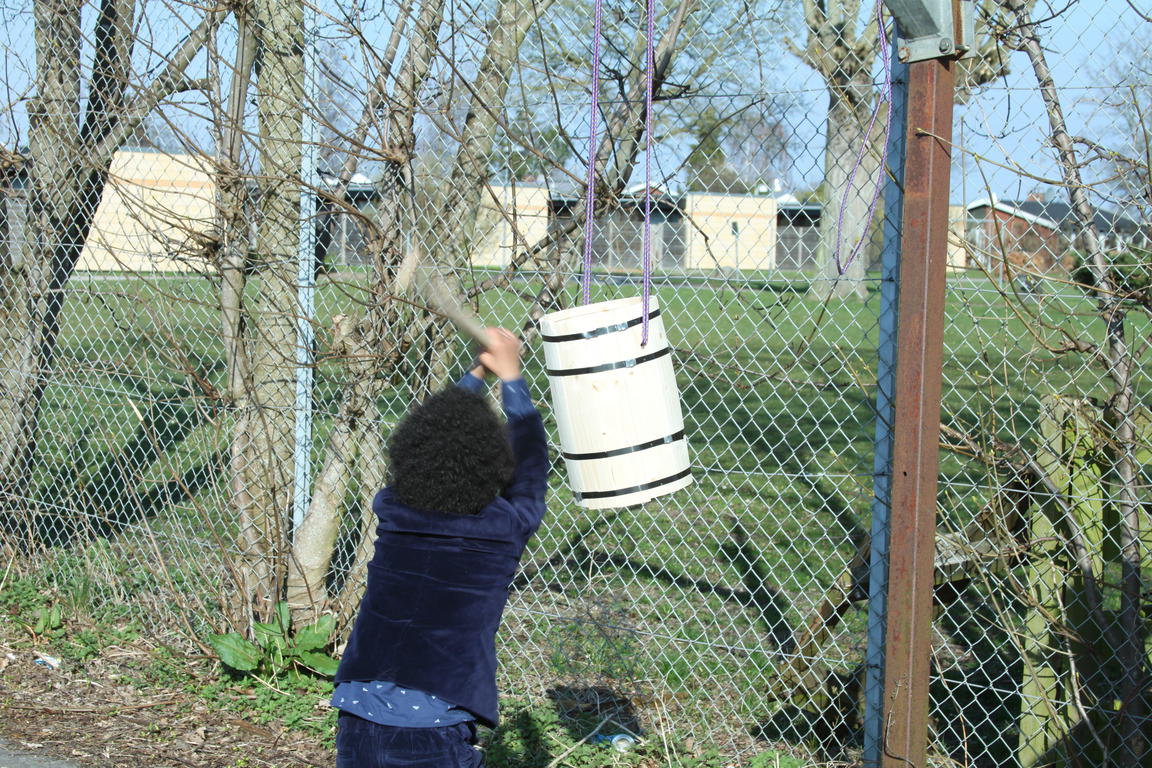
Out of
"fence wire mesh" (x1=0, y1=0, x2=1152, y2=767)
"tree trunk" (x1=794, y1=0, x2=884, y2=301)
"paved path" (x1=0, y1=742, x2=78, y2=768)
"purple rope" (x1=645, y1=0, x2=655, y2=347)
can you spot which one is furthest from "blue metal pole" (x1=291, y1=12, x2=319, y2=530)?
"tree trunk" (x1=794, y1=0, x2=884, y2=301)

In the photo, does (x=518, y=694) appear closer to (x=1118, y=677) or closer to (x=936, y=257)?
(x=1118, y=677)

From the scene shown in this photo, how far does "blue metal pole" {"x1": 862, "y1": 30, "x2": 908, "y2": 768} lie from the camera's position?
116 inches

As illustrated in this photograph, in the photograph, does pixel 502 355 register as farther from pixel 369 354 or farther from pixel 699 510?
pixel 699 510

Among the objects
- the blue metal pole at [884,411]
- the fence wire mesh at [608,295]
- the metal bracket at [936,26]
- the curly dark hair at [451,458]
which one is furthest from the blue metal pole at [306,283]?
the metal bracket at [936,26]

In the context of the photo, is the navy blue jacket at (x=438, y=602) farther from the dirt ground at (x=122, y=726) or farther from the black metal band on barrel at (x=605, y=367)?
the dirt ground at (x=122, y=726)

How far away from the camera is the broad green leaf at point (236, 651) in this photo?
427cm

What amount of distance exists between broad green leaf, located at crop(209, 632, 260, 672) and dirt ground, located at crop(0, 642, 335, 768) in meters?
0.19

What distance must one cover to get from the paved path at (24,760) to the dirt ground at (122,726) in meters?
0.03

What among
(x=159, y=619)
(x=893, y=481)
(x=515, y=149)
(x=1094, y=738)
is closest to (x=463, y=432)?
(x=893, y=481)

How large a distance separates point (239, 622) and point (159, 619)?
1.98 feet

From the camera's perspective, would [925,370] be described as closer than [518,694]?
Yes

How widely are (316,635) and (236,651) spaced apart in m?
0.31

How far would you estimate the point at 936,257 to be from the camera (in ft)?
9.01

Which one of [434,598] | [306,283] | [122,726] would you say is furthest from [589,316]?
[122,726]
